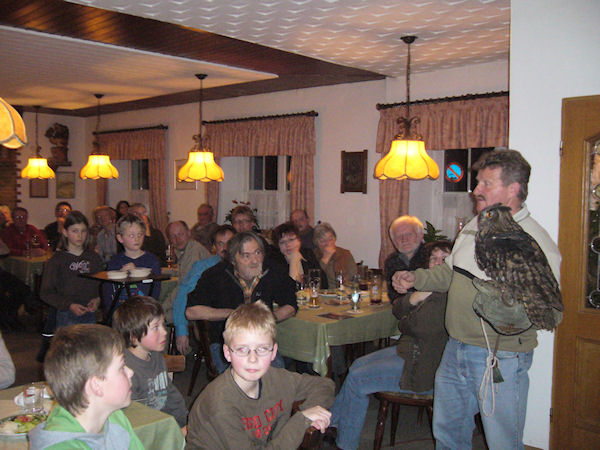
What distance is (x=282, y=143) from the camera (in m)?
7.93

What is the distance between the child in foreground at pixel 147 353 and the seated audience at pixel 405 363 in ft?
3.87

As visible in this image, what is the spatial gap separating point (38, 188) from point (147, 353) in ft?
30.7

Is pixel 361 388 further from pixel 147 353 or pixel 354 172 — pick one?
pixel 354 172

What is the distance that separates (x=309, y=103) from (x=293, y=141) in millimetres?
576

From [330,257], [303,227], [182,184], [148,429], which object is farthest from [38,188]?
[148,429]

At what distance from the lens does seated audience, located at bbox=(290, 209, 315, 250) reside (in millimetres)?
6812

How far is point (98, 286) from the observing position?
4.40 metres

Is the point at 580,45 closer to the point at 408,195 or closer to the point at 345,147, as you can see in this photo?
the point at 408,195

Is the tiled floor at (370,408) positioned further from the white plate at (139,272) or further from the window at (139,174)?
the window at (139,174)

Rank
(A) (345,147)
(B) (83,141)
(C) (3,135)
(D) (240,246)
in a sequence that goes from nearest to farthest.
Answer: (C) (3,135) < (D) (240,246) < (A) (345,147) < (B) (83,141)

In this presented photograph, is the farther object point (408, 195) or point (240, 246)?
point (408, 195)

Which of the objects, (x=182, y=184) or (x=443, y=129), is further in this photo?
(x=182, y=184)

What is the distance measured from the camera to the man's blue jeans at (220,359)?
3566mm

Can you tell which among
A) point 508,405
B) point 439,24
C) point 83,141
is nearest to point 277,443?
point 508,405
